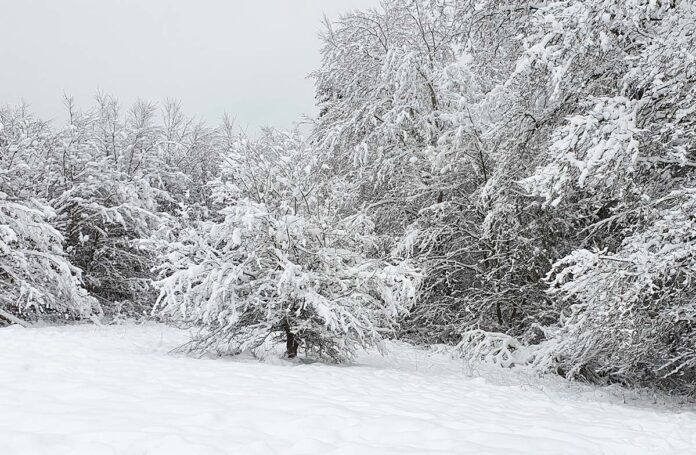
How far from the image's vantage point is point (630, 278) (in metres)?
5.35

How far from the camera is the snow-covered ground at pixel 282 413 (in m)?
3.15

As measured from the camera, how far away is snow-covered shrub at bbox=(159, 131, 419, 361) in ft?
22.1

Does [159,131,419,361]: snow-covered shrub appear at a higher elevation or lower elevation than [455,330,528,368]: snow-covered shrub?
higher

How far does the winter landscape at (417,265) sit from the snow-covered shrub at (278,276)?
0.13 ft

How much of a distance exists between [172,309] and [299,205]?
2.25 m

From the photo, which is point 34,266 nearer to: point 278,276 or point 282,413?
point 278,276

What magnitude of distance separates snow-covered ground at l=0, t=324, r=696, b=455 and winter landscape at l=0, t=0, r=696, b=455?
0.09 ft

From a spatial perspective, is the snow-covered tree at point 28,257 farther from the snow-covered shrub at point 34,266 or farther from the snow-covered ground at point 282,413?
the snow-covered ground at point 282,413

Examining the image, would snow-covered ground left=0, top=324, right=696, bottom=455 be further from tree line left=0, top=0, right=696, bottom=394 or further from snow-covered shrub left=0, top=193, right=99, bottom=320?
snow-covered shrub left=0, top=193, right=99, bottom=320

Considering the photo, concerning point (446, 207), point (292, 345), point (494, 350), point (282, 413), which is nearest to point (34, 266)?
point (292, 345)

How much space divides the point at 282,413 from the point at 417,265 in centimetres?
662

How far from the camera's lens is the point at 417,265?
33.5ft

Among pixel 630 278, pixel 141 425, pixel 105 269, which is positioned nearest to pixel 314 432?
pixel 141 425

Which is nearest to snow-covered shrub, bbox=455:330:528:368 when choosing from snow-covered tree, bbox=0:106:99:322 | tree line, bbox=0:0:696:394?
tree line, bbox=0:0:696:394
